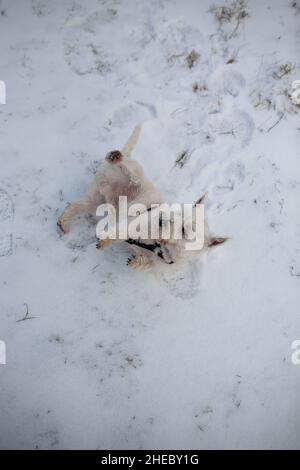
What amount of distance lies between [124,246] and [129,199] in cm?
54

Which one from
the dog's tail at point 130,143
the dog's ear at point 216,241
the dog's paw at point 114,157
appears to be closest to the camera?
the dog's ear at point 216,241

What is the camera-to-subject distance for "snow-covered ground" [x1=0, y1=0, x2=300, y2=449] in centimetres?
317

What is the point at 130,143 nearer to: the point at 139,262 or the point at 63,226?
the point at 63,226

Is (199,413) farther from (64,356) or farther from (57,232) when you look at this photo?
(57,232)

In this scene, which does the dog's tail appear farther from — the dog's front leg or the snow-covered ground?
the dog's front leg

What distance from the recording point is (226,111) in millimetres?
4191

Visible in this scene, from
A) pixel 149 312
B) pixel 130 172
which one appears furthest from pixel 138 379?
pixel 130 172

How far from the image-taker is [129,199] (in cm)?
332

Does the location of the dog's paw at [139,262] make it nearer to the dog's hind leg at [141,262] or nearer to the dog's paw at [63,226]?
the dog's hind leg at [141,262]

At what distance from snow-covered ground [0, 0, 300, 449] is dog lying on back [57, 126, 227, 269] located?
35cm

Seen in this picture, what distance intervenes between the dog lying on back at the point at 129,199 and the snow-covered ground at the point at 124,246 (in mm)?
349

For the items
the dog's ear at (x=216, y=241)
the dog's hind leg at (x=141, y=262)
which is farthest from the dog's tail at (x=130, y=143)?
the dog's ear at (x=216, y=241)

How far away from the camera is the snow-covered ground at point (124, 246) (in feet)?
10.4

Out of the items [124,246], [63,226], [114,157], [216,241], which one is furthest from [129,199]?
[216,241]
